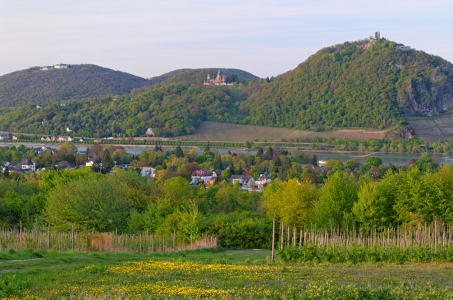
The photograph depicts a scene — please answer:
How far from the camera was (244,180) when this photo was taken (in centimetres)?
10175

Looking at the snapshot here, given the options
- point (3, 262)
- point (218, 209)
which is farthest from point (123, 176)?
point (3, 262)

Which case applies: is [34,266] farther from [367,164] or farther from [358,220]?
[367,164]

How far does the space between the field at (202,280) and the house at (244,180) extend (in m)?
77.8

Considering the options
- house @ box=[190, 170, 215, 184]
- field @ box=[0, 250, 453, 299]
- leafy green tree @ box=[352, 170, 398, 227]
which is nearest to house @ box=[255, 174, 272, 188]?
house @ box=[190, 170, 215, 184]

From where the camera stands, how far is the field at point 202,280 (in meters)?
10.8

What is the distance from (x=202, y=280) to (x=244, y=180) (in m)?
87.9

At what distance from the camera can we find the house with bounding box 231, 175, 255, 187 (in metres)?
97.9

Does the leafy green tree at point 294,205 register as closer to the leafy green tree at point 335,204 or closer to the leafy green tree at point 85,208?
the leafy green tree at point 335,204

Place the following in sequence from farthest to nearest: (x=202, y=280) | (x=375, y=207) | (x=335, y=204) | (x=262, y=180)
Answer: (x=262, y=180) → (x=335, y=204) → (x=375, y=207) → (x=202, y=280)

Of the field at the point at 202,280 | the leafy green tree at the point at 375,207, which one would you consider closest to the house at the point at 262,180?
the leafy green tree at the point at 375,207

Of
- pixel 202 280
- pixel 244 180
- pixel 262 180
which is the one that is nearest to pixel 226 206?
pixel 202 280

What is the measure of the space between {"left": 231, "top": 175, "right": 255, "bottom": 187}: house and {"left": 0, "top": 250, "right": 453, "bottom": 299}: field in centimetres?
7785

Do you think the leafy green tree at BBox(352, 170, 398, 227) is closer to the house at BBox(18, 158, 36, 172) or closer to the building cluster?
the building cluster

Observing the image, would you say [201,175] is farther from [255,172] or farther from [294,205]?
[294,205]
